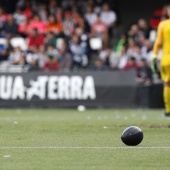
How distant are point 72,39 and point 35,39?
1421 mm

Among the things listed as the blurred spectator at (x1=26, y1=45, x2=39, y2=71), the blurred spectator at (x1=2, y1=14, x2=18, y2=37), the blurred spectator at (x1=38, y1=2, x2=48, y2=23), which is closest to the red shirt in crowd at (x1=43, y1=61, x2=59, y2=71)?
the blurred spectator at (x1=26, y1=45, x2=39, y2=71)

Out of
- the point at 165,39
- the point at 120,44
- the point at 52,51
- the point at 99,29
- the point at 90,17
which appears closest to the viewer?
the point at 165,39

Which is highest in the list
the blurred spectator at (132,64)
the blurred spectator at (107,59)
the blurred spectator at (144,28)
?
the blurred spectator at (144,28)

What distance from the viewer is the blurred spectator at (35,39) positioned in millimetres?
26547

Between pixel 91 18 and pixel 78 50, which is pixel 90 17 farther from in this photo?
pixel 78 50

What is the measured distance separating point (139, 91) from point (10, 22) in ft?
22.6

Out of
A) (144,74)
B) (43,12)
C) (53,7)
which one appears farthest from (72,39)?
(144,74)

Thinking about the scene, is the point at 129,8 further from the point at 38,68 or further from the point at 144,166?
the point at 144,166

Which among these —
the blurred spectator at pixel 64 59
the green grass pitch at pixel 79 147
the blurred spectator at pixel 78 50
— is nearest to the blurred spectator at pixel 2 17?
the blurred spectator at pixel 78 50

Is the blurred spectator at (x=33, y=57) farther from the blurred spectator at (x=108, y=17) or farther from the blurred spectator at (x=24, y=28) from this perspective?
→ the blurred spectator at (x=108, y=17)

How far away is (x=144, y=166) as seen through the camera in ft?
27.0

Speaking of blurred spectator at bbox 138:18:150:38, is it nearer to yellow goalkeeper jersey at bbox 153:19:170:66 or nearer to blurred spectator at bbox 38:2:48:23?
blurred spectator at bbox 38:2:48:23

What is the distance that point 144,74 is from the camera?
76.8 feet

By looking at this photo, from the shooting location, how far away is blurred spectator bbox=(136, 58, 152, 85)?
22992 millimetres
